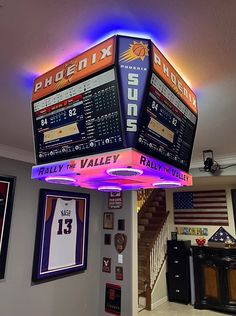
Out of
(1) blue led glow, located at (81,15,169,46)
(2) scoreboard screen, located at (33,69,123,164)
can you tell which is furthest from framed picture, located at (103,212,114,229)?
(1) blue led glow, located at (81,15,169,46)

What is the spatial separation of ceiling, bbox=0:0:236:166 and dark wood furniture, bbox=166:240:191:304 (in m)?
4.17

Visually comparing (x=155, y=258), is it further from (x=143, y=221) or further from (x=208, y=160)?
(x=208, y=160)

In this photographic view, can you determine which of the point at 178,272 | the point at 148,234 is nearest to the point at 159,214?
the point at 148,234

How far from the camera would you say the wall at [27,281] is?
8.86ft

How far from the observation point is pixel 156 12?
3.20ft

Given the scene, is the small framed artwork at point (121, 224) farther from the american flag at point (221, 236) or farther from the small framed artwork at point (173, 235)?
the american flag at point (221, 236)

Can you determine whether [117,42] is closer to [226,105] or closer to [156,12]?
[156,12]

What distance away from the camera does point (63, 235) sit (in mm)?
3293

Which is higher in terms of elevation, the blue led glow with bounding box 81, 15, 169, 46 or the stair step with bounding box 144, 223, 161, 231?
the blue led glow with bounding box 81, 15, 169, 46

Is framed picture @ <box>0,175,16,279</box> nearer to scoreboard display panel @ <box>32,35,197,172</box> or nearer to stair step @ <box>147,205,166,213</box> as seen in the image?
scoreboard display panel @ <box>32,35,197,172</box>

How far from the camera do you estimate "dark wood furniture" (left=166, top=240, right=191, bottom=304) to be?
4.86 metres

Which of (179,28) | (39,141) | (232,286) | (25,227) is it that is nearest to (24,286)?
(25,227)

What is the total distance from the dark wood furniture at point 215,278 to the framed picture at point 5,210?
3751 mm

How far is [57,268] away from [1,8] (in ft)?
9.98
